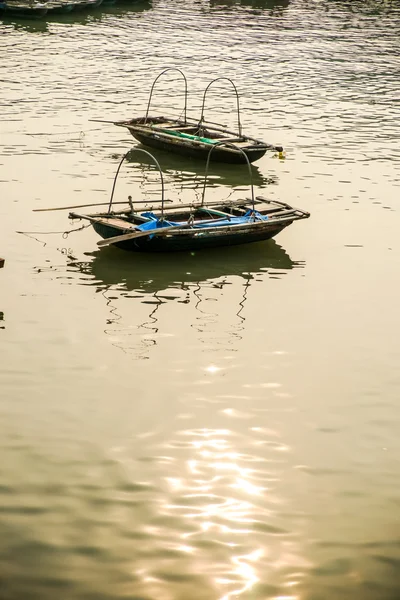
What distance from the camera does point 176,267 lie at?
663 inches

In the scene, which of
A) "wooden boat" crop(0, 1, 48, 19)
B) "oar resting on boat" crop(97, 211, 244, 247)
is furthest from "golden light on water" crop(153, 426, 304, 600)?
"wooden boat" crop(0, 1, 48, 19)

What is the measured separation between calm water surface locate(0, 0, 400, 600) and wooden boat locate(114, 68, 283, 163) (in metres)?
0.50

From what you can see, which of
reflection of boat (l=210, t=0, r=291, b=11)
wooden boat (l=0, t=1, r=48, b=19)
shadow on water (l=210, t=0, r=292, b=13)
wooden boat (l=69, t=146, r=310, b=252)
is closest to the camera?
wooden boat (l=69, t=146, r=310, b=252)

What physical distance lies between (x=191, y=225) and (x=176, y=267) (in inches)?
31.6

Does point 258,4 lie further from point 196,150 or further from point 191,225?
point 191,225

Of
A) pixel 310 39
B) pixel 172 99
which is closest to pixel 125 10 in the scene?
pixel 310 39

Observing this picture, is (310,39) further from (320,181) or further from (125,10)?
(320,181)

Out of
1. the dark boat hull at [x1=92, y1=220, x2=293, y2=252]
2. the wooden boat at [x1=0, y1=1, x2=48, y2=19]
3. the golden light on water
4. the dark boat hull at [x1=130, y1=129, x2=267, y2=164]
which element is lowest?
the golden light on water

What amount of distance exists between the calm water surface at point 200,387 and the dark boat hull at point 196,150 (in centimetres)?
36

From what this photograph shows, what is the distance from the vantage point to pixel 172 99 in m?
32.3

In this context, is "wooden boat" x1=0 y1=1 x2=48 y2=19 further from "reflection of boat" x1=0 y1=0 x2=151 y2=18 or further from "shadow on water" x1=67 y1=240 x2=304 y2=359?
"shadow on water" x1=67 y1=240 x2=304 y2=359

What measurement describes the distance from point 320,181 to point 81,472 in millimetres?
14173

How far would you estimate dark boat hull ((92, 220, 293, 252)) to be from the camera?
16484 millimetres

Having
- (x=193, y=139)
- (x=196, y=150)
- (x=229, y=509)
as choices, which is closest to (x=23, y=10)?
(x=193, y=139)
